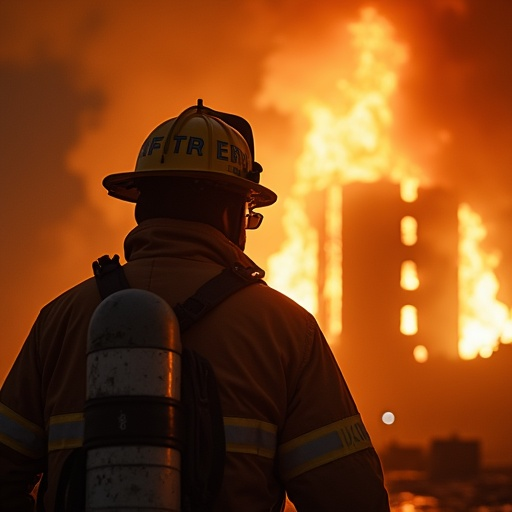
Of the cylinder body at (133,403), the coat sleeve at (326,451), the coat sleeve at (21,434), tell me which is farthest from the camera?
the coat sleeve at (21,434)

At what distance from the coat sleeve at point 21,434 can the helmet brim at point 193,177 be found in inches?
22.4

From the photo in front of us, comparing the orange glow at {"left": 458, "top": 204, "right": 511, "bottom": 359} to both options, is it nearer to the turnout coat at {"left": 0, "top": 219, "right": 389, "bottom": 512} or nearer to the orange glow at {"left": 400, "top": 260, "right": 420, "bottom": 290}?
the orange glow at {"left": 400, "top": 260, "right": 420, "bottom": 290}

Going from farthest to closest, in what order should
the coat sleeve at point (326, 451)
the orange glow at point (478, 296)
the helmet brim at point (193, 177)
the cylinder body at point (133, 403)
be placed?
the orange glow at point (478, 296) → the helmet brim at point (193, 177) → the coat sleeve at point (326, 451) → the cylinder body at point (133, 403)

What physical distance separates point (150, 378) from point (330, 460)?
1.72ft

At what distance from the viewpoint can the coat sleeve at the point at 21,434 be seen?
3346 mm

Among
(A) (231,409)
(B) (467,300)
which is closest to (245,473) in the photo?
(A) (231,409)

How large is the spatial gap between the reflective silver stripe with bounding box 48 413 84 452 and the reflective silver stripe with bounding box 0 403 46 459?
100 millimetres

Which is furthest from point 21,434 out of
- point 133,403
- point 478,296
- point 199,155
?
point 478,296

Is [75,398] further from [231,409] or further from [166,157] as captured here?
[166,157]

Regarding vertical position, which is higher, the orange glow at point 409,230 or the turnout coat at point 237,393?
the orange glow at point 409,230

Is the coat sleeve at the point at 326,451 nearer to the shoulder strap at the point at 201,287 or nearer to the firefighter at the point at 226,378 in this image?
the firefighter at the point at 226,378

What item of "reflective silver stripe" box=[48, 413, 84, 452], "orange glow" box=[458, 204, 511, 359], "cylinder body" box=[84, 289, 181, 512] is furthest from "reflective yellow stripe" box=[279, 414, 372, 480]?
"orange glow" box=[458, 204, 511, 359]

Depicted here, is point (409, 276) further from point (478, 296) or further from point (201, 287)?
point (201, 287)

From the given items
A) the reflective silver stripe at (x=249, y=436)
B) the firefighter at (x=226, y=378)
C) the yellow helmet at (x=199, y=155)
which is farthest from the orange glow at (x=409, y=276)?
the reflective silver stripe at (x=249, y=436)
